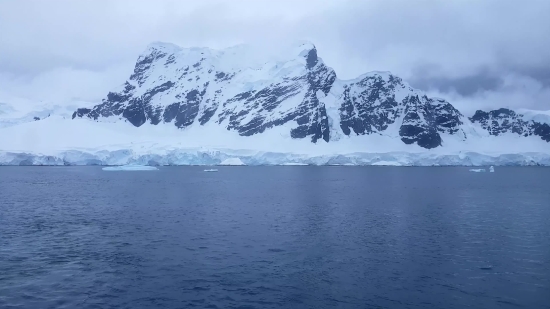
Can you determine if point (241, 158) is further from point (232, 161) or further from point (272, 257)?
point (272, 257)

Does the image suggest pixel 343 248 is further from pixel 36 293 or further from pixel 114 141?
pixel 114 141

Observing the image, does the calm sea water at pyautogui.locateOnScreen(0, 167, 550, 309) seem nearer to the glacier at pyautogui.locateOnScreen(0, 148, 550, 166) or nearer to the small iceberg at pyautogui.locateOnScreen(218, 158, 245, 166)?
the glacier at pyautogui.locateOnScreen(0, 148, 550, 166)

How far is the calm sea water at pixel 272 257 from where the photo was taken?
1834cm

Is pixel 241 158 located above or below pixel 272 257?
above

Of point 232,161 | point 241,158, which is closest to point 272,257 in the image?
point 232,161

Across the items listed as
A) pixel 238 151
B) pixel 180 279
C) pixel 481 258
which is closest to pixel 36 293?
pixel 180 279

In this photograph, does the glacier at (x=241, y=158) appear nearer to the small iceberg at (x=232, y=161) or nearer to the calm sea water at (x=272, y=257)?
the small iceberg at (x=232, y=161)

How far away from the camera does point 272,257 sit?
2448 centimetres

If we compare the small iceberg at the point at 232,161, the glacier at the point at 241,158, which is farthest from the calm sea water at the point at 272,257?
the small iceberg at the point at 232,161

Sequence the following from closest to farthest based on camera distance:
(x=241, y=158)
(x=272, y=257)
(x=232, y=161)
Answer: (x=272, y=257)
(x=232, y=161)
(x=241, y=158)

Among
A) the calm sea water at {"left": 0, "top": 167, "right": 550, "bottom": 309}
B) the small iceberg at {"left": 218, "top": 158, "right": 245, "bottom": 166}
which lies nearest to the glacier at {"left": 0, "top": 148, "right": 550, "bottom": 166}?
the small iceberg at {"left": 218, "top": 158, "right": 245, "bottom": 166}

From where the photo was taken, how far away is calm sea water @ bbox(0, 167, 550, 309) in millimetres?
18344

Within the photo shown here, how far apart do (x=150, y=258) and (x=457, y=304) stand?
15.2m

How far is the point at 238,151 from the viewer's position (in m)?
166
